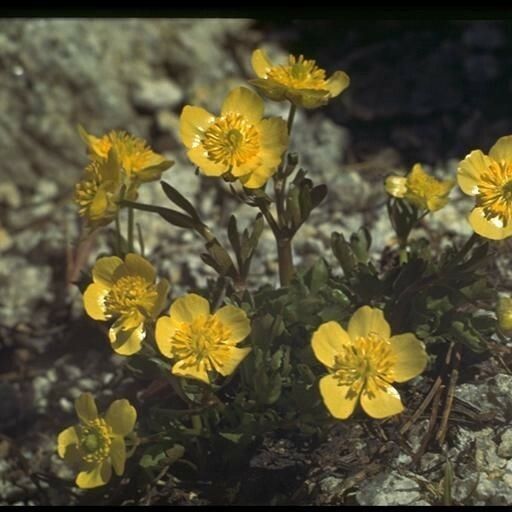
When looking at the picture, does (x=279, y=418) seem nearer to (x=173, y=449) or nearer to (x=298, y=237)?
(x=173, y=449)

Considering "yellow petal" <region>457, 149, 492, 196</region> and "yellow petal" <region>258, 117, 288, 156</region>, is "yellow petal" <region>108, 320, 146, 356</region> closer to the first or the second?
"yellow petal" <region>258, 117, 288, 156</region>

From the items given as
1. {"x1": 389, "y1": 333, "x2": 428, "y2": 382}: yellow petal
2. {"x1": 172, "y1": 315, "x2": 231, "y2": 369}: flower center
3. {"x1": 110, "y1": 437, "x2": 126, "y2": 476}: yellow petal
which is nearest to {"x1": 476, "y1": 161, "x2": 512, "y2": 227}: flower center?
{"x1": 389, "y1": 333, "x2": 428, "y2": 382}: yellow petal

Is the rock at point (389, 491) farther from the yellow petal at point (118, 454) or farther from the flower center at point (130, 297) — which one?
the flower center at point (130, 297)

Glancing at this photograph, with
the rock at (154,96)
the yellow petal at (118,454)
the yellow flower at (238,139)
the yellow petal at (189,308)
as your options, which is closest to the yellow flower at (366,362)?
the yellow petal at (189,308)

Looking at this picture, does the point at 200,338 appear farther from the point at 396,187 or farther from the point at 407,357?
the point at 396,187

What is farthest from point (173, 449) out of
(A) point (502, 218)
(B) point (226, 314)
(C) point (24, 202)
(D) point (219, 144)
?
(C) point (24, 202)

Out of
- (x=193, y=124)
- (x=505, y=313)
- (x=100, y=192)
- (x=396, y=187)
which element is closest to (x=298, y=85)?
(x=193, y=124)
